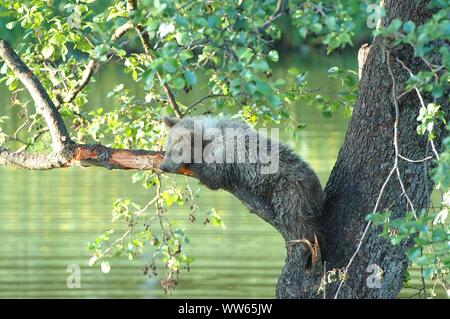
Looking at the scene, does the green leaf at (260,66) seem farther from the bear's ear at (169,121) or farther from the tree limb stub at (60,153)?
the bear's ear at (169,121)

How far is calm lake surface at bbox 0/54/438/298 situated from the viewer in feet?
43.1

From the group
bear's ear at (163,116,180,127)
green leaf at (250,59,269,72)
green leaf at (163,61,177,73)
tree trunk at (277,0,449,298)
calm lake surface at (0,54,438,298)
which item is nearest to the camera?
green leaf at (250,59,269,72)

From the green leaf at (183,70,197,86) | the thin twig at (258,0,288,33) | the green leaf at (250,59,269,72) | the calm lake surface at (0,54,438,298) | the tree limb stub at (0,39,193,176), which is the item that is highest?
the thin twig at (258,0,288,33)

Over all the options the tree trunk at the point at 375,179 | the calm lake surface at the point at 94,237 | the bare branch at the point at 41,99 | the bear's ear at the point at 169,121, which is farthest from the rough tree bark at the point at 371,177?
the calm lake surface at the point at 94,237

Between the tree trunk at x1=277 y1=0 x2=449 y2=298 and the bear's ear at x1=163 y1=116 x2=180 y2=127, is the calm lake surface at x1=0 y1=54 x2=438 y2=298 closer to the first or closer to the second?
the bear's ear at x1=163 y1=116 x2=180 y2=127

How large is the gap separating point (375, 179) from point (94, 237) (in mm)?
8881

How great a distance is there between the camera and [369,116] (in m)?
6.96

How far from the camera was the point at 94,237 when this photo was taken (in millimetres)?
15266

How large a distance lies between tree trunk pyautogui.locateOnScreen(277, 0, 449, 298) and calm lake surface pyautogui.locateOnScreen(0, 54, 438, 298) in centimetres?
315

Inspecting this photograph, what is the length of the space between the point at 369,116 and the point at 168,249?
197 cm

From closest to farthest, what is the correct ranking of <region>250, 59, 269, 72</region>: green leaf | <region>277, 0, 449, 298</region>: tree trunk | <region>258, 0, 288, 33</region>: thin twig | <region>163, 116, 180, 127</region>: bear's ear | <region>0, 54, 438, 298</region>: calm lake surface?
<region>250, 59, 269, 72</region>: green leaf < <region>258, 0, 288, 33</region>: thin twig < <region>277, 0, 449, 298</region>: tree trunk < <region>163, 116, 180, 127</region>: bear's ear < <region>0, 54, 438, 298</region>: calm lake surface

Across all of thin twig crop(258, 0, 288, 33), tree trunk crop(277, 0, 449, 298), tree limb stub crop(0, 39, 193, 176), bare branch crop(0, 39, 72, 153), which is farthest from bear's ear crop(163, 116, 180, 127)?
thin twig crop(258, 0, 288, 33)
